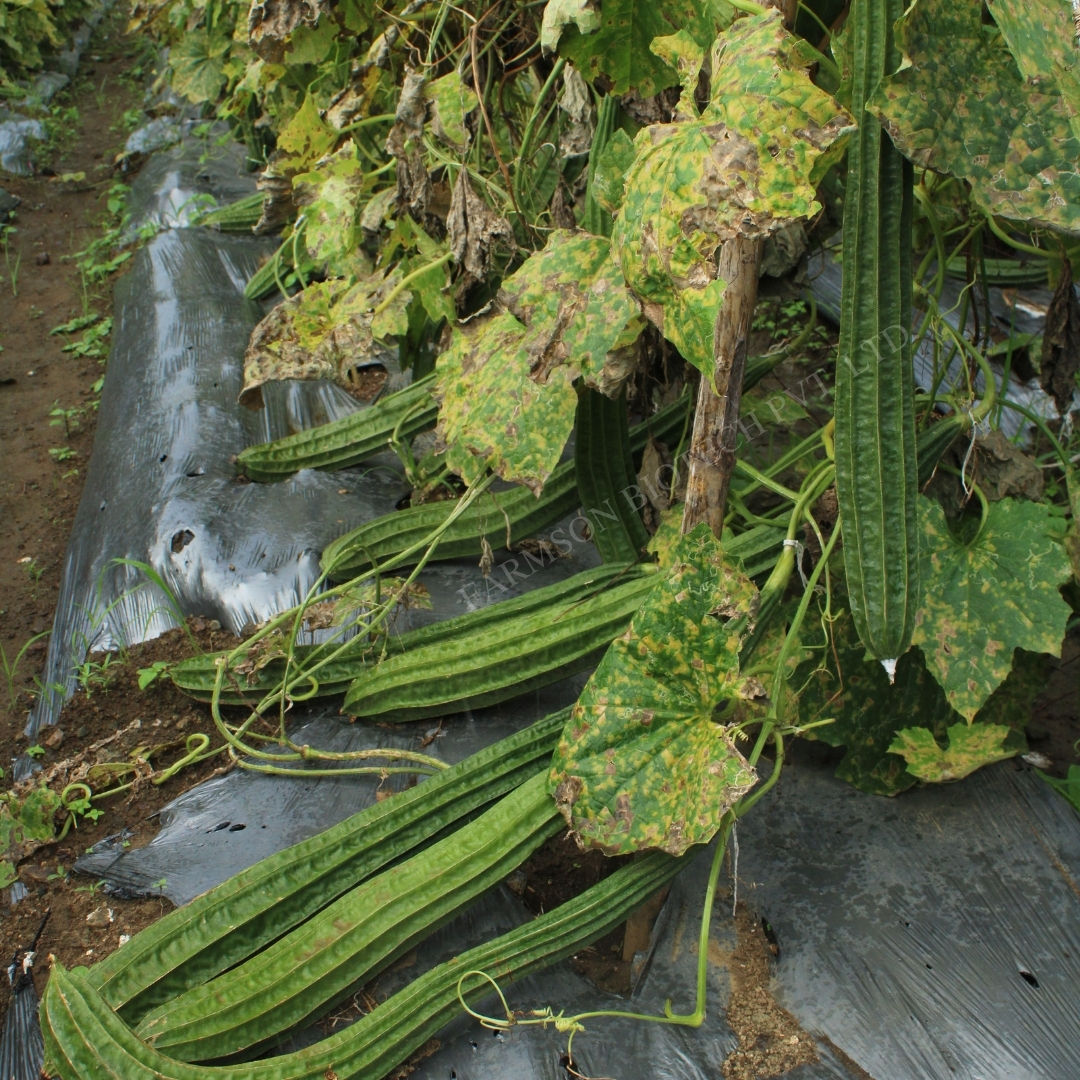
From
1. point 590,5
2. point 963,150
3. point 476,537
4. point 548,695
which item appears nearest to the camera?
point 963,150

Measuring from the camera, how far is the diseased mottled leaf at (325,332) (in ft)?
8.18

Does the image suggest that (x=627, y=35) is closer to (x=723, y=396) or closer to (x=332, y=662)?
(x=723, y=396)

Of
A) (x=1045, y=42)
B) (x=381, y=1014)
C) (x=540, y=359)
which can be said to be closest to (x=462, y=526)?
(x=540, y=359)

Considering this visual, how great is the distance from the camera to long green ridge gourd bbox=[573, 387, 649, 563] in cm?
203

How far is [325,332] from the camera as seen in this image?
2572 millimetres

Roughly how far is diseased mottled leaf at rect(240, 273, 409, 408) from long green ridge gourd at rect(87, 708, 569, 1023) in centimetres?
117

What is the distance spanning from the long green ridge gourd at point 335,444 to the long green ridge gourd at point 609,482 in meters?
0.74

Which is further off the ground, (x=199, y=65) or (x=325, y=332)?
(x=199, y=65)

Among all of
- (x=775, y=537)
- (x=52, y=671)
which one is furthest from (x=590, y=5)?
(x=52, y=671)

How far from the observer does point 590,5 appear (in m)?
1.67

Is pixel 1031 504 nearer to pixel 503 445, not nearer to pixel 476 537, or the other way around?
pixel 503 445

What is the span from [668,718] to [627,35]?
3.65 ft

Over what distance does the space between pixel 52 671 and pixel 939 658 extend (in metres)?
2.11

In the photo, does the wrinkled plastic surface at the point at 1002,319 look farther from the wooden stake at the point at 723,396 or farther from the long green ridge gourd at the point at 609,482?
the wooden stake at the point at 723,396
